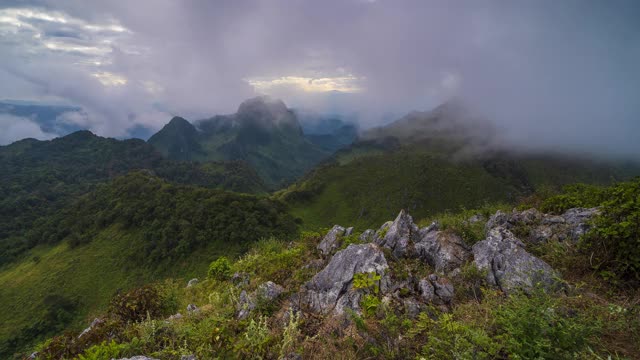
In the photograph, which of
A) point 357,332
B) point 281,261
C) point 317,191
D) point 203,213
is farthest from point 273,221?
point 357,332

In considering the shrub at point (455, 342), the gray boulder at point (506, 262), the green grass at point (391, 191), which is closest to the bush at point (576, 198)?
the gray boulder at point (506, 262)

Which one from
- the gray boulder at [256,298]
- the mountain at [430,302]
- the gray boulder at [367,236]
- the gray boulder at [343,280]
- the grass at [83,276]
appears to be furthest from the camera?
the grass at [83,276]

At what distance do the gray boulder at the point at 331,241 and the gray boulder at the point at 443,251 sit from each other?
3.71 meters

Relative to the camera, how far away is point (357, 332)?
743 cm

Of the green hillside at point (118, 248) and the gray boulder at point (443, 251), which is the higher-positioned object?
the gray boulder at point (443, 251)

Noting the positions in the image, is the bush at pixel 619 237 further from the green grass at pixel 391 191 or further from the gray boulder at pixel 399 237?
the green grass at pixel 391 191

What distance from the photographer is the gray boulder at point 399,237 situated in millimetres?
12219

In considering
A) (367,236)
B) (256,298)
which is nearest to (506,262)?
(367,236)

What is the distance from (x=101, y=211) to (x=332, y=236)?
419ft

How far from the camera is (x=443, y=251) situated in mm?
11328

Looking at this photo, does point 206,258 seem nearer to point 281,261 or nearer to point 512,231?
point 281,261

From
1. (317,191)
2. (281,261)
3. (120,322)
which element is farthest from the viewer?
(317,191)

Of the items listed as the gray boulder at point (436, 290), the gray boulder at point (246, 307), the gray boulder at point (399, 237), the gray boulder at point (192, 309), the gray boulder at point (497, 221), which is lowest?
the gray boulder at point (192, 309)

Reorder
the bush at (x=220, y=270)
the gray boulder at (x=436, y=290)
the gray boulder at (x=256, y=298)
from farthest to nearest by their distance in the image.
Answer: the bush at (x=220, y=270) < the gray boulder at (x=256, y=298) < the gray boulder at (x=436, y=290)
